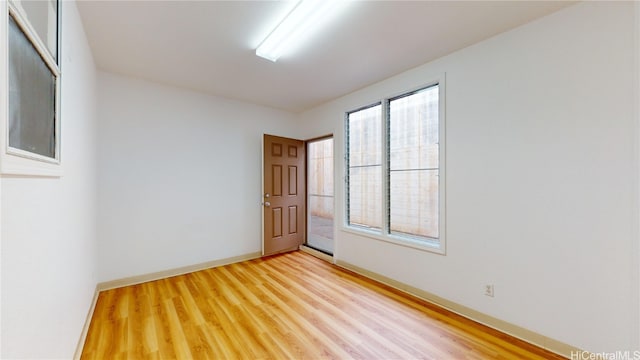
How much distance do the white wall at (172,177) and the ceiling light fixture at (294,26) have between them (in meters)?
1.71

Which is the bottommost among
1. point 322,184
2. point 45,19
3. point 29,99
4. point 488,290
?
point 488,290

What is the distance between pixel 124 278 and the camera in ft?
9.98

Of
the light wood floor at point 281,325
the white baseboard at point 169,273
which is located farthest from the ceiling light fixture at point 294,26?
the white baseboard at point 169,273

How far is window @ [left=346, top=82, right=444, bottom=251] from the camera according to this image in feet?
8.95

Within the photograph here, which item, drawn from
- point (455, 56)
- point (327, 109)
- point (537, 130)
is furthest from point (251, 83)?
point (537, 130)

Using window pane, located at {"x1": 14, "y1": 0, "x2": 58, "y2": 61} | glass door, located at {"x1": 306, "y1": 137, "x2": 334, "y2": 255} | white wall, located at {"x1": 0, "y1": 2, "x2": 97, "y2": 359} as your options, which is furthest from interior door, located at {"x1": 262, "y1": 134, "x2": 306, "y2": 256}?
window pane, located at {"x1": 14, "y1": 0, "x2": 58, "y2": 61}

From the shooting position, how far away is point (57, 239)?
1.38m

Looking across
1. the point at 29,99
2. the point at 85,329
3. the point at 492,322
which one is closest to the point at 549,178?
the point at 492,322

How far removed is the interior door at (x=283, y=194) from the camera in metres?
4.12

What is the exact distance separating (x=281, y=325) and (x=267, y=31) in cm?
259

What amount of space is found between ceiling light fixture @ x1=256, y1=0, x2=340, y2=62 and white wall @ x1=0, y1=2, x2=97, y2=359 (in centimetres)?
137

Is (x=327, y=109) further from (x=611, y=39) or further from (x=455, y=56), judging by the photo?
(x=611, y=39)

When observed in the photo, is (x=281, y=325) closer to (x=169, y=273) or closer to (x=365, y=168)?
(x=169, y=273)

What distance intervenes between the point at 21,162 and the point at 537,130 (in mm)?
3028
